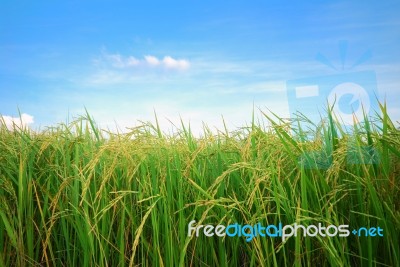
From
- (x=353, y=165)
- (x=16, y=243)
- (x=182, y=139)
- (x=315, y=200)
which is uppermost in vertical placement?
(x=182, y=139)

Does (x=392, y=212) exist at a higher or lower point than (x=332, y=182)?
lower

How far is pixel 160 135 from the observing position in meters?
3.31

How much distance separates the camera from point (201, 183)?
2.73m

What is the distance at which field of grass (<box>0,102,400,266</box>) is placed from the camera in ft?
8.16

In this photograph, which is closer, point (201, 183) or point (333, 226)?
point (333, 226)

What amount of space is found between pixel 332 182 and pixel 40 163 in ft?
7.75

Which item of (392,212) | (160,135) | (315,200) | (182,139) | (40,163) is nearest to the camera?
(392,212)

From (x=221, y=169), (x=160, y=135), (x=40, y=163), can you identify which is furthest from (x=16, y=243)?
(x=221, y=169)

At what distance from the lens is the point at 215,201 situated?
2.27m

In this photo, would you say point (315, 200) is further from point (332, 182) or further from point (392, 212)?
point (392, 212)

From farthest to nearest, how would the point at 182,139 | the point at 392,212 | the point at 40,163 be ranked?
the point at 182,139, the point at 40,163, the point at 392,212

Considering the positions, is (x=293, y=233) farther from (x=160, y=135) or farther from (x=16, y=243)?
(x=16, y=243)

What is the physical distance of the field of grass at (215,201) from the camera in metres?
2.49

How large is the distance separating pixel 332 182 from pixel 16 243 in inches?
89.2
